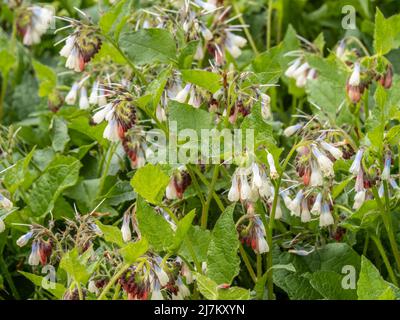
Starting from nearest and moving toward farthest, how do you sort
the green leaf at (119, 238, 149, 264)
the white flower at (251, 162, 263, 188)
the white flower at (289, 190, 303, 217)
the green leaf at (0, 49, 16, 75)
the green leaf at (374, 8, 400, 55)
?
the green leaf at (119, 238, 149, 264), the white flower at (251, 162, 263, 188), the white flower at (289, 190, 303, 217), the green leaf at (374, 8, 400, 55), the green leaf at (0, 49, 16, 75)

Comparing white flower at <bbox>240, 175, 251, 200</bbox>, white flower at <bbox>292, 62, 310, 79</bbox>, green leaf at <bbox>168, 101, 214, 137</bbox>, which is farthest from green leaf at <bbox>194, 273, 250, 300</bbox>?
white flower at <bbox>292, 62, 310, 79</bbox>

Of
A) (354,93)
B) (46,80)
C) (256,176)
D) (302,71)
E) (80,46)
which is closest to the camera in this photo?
(256,176)

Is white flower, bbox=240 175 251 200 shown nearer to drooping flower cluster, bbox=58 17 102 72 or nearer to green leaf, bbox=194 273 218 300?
green leaf, bbox=194 273 218 300

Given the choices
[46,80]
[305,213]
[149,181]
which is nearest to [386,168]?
[305,213]

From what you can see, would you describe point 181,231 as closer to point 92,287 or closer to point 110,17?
point 92,287
